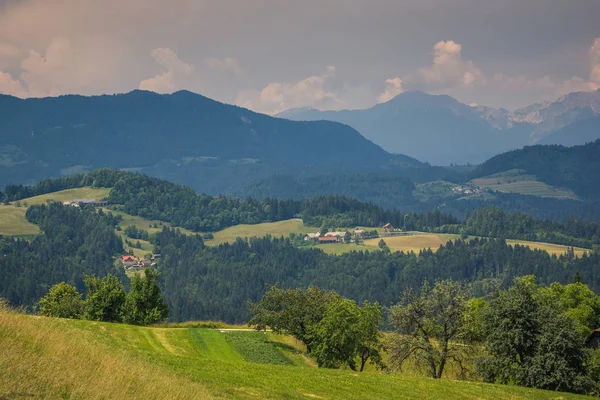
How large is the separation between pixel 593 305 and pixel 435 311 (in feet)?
122

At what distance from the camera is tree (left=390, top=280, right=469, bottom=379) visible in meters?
51.4

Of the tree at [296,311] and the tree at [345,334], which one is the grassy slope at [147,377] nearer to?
the tree at [345,334]

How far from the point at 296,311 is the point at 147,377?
145 ft

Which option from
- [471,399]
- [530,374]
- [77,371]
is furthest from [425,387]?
[77,371]

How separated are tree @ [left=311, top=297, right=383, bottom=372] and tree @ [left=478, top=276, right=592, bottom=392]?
11.3m

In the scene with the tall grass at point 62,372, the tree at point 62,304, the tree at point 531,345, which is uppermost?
the tall grass at point 62,372

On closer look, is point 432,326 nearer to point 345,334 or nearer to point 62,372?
point 345,334

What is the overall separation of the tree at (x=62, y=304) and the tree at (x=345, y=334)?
3139 cm

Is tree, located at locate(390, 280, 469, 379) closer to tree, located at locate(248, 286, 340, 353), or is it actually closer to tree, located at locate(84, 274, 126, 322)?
tree, located at locate(248, 286, 340, 353)

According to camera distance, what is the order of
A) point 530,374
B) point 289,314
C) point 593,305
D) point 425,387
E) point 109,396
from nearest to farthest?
1. point 109,396
2. point 425,387
3. point 530,374
4. point 289,314
5. point 593,305

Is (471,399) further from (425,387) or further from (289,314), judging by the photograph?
(289,314)

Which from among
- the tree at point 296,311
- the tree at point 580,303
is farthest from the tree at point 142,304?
the tree at point 580,303

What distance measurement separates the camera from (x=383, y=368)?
58.4 meters

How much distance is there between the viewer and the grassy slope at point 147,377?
19.0 meters
